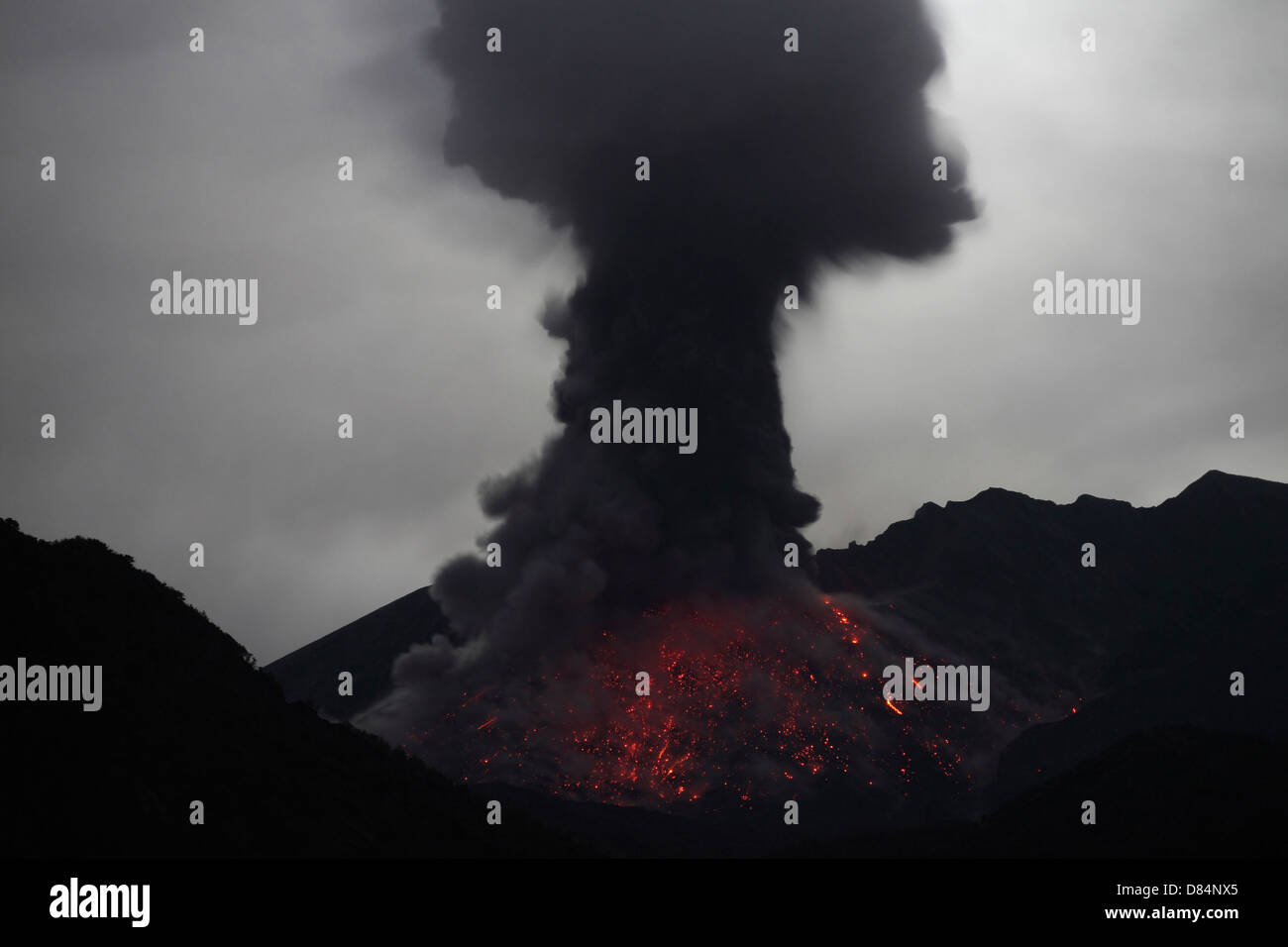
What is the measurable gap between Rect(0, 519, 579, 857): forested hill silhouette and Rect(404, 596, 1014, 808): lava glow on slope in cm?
5339

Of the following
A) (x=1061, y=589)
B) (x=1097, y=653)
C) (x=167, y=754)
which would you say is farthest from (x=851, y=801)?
(x=167, y=754)

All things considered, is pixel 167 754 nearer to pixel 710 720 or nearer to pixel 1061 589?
pixel 710 720

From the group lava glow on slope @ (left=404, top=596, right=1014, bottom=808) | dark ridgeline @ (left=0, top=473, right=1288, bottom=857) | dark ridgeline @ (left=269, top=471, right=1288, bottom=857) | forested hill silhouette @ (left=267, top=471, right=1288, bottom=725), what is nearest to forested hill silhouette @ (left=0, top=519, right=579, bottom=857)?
dark ridgeline @ (left=0, top=473, right=1288, bottom=857)

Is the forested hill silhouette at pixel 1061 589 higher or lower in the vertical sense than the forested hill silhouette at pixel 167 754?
higher

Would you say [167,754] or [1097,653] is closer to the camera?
[167,754]

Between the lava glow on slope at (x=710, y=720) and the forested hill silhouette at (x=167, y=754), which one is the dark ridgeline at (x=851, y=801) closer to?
the forested hill silhouette at (x=167, y=754)

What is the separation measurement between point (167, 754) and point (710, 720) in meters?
78.7

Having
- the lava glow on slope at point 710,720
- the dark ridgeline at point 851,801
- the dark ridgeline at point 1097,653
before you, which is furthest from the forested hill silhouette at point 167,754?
the lava glow on slope at point 710,720

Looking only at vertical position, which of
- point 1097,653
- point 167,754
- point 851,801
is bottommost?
point 851,801

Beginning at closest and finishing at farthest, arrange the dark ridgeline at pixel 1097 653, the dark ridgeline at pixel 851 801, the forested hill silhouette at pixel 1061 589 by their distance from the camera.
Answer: the dark ridgeline at pixel 851 801, the dark ridgeline at pixel 1097 653, the forested hill silhouette at pixel 1061 589

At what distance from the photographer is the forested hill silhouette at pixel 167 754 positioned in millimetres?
41062

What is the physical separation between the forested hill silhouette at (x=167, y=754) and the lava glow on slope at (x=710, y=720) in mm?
53386

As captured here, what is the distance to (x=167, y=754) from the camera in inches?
1778

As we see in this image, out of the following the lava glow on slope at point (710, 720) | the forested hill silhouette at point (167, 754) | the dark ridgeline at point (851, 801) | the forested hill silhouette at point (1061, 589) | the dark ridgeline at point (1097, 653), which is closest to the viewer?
the forested hill silhouette at point (167, 754)
